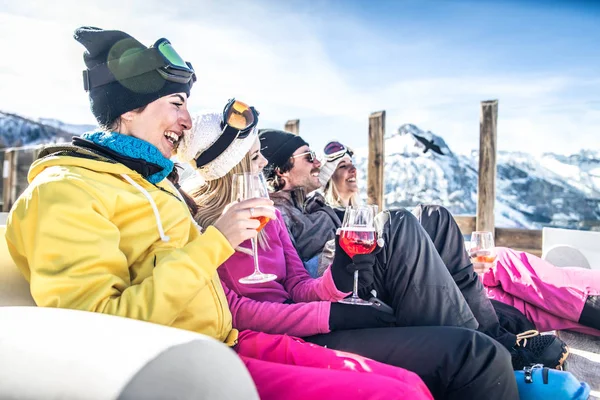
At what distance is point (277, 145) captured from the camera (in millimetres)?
4309

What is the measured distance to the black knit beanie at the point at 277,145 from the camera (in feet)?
14.0

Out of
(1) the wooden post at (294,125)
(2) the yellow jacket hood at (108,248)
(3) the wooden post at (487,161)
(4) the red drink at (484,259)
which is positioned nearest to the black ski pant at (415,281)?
(4) the red drink at (484,259)

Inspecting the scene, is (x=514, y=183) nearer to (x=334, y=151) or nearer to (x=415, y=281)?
(x=334, y=151)

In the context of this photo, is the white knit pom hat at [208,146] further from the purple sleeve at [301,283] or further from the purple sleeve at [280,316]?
the purple sleeve at [280,316]

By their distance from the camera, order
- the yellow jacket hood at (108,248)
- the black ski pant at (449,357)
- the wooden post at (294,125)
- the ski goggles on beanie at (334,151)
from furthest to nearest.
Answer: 1. the wooden post at (294,125)
2. the ski goggles on beanie at (334,151)
3. the black ski pant at (449,357)
4. the yellow jacket hood at (108,248)

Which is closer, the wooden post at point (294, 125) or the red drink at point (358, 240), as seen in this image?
the red drink at point (358, 240)

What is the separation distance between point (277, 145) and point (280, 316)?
2.32 m

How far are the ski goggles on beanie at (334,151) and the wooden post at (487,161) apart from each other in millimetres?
3252

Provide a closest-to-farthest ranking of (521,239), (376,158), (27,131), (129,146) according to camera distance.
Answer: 1. (129,146)
2. (521,239)
3. (376,158)
4. (27,131)

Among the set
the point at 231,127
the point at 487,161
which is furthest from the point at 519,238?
the point at 231,127

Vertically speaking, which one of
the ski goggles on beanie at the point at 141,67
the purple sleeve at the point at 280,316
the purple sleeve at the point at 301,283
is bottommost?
the purple sleeve at the point at 280,316

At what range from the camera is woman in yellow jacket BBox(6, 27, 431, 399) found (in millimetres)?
1458

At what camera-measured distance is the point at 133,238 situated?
5.66 ft

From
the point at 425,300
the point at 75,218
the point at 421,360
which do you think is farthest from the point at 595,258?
the point at 75,218
